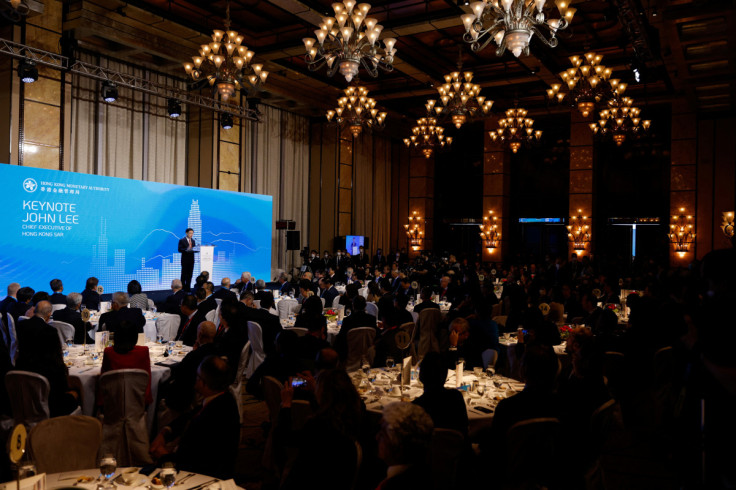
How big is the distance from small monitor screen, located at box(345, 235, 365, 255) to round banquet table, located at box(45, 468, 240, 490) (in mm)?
16070

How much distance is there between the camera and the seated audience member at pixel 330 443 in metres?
2.42

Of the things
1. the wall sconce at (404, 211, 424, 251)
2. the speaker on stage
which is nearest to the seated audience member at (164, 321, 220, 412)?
the speaker on stage

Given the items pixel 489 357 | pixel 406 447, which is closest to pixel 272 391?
pixel 406 447

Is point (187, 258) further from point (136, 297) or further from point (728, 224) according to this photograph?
point (728, 224)

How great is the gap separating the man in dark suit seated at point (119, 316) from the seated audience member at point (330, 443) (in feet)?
12.3

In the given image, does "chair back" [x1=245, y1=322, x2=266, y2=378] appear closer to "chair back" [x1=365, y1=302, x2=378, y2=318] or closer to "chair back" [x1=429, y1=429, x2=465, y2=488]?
"chair back" [x1=365, y1=302, x2=378, y2=318]

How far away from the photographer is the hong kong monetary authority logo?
Result: 10.1m

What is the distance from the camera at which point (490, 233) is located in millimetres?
20016

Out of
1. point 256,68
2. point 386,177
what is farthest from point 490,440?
point 386,177

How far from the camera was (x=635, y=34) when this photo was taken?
9438 mm

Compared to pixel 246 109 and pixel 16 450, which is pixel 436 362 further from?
pixel 246 109

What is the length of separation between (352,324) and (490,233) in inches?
576

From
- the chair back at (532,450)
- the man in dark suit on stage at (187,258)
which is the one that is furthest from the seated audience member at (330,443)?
the man in dark suit on stage at (187,258)

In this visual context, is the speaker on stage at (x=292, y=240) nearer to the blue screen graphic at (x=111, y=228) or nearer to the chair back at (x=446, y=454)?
the blue screen graphic at (x=111, y=228)
